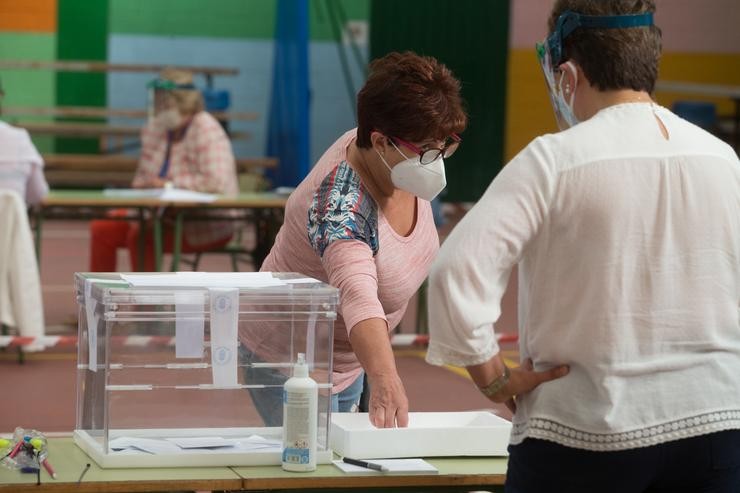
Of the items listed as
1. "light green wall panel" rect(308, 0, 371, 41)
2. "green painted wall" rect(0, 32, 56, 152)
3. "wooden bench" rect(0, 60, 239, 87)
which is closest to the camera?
"wooden bench" rect(0, 60, 239, 87)

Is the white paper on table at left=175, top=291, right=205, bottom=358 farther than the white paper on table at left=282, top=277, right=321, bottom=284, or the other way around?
the white paper on table at left=282, top=277, right=321, bottom=284

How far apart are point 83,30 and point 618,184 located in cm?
1321

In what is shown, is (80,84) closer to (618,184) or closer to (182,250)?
(182,250)

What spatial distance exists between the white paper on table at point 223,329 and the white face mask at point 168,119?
217 inches

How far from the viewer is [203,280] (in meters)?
2.59

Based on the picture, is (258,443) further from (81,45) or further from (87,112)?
(81,45)

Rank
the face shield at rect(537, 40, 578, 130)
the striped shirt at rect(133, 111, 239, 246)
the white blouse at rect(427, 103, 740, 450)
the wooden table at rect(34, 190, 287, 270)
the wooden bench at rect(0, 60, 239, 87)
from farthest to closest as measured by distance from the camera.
→ the wooden bench at rect(0, 60, 239, 87), the striped shirt at rect(133, 111, 239, 246), the wooden table at rect(34, 190, 287, 270), the face shield at rect(537, 40, 578, 130), the white blouse at rect(427, 103, 740, 450)

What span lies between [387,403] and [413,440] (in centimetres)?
12

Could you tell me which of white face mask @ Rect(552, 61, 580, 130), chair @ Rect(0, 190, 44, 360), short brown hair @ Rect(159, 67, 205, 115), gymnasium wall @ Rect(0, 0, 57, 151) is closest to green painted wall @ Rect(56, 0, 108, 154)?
gymnasium wall @ Rect(0, 0, 57, 151)

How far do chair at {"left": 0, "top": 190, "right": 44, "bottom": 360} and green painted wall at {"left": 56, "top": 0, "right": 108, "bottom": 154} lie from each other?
7.96 m

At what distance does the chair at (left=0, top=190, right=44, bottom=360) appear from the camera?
648 cm

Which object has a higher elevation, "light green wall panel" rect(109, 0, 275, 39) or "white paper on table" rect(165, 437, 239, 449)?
"light green wall panel" rect(109, 0, 275, 39)

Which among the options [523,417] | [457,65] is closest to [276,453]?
[523,417]

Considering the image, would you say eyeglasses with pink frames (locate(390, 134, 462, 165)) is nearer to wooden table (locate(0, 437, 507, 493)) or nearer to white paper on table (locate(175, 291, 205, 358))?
white paper on table (locate(175, 291, 205, 358))
